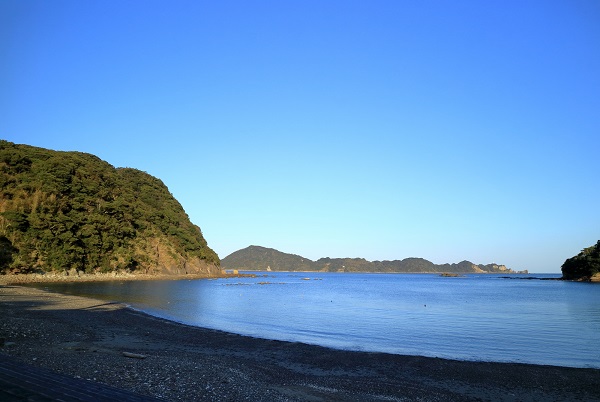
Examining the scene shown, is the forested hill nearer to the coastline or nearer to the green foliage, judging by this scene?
the coastline

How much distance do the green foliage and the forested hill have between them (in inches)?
5125

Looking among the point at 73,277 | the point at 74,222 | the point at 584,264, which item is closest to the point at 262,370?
the point at 73,277

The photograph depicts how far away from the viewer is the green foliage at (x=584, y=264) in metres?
128

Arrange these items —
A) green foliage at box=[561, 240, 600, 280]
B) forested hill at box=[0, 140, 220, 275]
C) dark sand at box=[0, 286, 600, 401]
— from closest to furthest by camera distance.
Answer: dark sand at box=[0, 286, 600, 401], forested hill at box=[0, 140, 220, 275], green foliage at box=[561, 240, 600, 280]

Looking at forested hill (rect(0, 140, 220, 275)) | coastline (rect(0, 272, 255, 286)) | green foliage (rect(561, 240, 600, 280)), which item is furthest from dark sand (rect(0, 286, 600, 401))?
green foliage (rect(561, 240, 600, 280))

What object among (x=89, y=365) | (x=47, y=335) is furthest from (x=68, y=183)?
(x=89, y=365)

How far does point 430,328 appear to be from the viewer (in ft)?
97.2

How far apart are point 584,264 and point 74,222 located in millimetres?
152251

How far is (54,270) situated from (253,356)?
73.0 m

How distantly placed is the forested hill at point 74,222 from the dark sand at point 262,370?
5958 cm

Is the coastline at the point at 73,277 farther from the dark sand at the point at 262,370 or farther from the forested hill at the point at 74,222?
the dark sand at the point at 262,370

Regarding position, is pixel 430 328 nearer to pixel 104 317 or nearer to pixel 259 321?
pixel 259 321

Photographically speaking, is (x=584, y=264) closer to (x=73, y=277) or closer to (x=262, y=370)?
(x=73, y=277)

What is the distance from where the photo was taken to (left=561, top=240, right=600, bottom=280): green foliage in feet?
420
